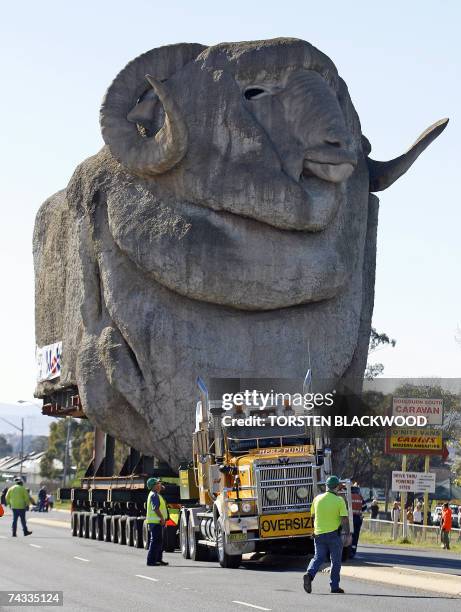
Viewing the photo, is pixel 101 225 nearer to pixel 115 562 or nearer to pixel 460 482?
pixel 115 562

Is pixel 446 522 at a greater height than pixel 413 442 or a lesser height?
lesser

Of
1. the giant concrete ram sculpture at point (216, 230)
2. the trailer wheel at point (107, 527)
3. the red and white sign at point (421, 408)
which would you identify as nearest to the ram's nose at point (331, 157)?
the giant concrete ram sculpture at point (216, 230)

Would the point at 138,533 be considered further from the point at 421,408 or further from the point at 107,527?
the point at 421,408

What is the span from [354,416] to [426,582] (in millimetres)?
15821

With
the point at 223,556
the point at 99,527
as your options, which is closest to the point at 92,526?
the point at 99,527

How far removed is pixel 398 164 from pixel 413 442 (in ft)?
28.1

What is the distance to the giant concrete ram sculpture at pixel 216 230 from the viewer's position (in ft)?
104

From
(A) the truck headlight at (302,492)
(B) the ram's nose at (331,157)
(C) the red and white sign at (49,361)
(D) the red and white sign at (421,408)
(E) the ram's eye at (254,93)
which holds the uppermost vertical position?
(E) the ram's eye at (254,93)

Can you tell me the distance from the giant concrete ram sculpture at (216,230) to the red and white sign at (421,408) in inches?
202

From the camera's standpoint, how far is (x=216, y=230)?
31.9 metres

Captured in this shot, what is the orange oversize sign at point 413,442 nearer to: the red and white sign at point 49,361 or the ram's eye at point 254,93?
the red and white sign at point 49,361

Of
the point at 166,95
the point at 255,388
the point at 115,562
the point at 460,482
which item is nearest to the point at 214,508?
the point at 115,562

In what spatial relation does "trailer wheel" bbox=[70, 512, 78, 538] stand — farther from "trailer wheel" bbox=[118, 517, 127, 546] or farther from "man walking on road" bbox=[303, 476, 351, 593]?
"man walking on road" bbox=[303, 476, 351, 593]

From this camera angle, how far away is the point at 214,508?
71.3 feet
